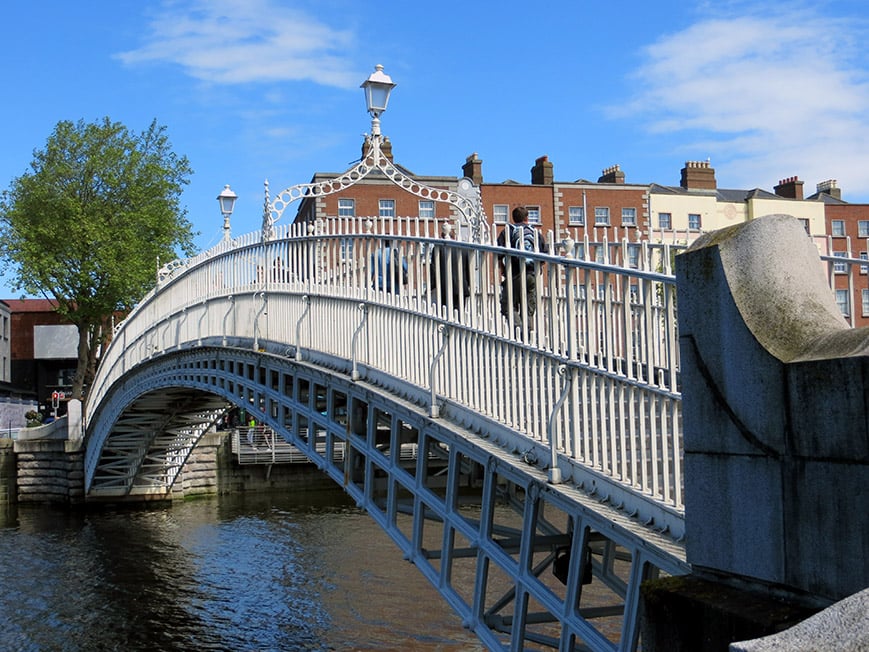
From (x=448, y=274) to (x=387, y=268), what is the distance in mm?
2258

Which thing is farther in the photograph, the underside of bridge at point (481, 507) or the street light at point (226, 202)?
the street light at point (226, 202)

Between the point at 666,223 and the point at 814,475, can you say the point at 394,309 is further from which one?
the point at 666,223

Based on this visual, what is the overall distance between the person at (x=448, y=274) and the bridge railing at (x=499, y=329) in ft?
0.07

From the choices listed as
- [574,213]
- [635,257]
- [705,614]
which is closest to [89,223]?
[574,213]

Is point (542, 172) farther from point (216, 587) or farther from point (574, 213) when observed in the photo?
point (216, 587)

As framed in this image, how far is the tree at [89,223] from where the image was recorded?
4403cm

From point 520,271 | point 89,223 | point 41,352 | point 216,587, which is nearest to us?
point 520,271

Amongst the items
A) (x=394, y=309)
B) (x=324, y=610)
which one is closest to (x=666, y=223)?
(x=324, y=610)

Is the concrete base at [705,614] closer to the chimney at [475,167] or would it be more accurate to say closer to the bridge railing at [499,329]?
the bridge railing at [499,329]

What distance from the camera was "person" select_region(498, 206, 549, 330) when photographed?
800cm

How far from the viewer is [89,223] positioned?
144ft

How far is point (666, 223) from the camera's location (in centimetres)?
4700

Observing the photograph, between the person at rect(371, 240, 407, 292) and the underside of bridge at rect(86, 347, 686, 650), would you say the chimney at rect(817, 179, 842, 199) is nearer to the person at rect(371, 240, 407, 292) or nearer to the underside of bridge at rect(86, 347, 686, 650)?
the underside of bridge at rect(86, 347, 686, 650)

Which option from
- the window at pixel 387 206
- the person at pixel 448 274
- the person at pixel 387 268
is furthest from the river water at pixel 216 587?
the window at pixel 387 206
